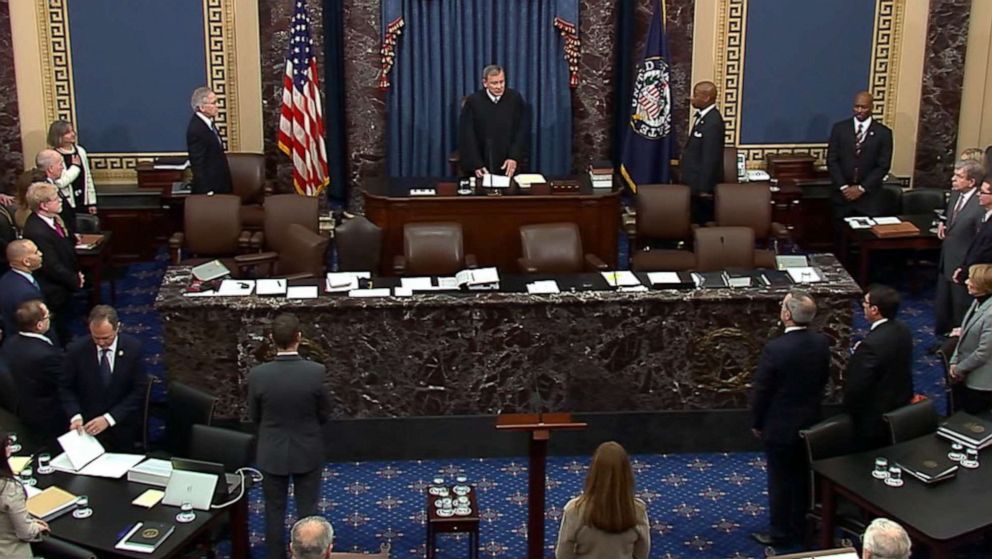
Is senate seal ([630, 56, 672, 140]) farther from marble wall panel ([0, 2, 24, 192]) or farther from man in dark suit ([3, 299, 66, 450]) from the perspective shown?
man in dark suit ([3, 299, 66, 450])

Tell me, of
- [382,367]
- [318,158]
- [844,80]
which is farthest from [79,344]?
[844,80]

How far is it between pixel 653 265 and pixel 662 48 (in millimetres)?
2814

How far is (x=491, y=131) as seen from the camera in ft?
37.0

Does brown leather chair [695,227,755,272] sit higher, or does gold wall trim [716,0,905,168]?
gold wall trim [716,0,905,168]

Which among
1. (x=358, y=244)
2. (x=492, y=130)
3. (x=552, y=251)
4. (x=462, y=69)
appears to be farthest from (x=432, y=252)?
(x=462, y=69)

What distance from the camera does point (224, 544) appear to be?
7191 millimetres

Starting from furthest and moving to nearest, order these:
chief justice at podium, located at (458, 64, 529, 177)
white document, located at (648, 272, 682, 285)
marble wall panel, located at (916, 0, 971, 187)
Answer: marble wall panel, located at (916, 0, 971, 187) < chief justice at podium, located at (458, 64, 529, 177) < white document, located at (648, 272, 682, 285)

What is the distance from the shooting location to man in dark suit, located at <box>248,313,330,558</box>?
627 cm

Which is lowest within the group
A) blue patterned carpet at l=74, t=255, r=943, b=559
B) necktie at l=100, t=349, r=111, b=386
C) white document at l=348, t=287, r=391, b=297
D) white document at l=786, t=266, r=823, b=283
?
blue patterned carpet at l=74, t=255, r=943, b=559

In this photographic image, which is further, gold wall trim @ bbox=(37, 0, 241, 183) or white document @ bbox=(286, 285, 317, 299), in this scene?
gold wall trim @ bbox=(37, 0, 241, 183)

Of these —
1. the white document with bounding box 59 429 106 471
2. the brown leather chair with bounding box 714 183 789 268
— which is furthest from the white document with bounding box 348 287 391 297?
the brown leather chair with bounding box 714 183 789 268

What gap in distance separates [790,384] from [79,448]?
3.61 m

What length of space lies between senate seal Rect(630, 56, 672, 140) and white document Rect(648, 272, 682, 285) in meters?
3.63

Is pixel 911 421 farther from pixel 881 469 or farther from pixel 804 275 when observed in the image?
pixel 804 275
